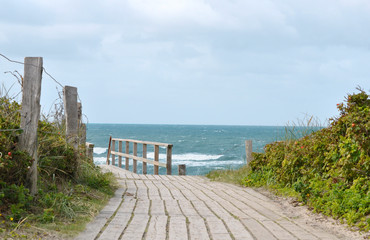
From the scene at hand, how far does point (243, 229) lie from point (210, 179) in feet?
20.7

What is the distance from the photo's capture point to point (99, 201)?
6.76 m

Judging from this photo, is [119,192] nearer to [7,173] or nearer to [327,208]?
[7,173]

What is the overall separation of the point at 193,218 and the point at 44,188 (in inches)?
91.3

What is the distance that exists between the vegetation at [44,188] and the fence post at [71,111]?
0.34 metres

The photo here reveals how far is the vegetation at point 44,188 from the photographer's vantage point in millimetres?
4949

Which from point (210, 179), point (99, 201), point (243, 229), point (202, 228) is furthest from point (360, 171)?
point (210, 179)

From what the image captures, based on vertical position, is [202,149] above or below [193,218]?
below

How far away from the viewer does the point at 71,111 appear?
830 centimetres

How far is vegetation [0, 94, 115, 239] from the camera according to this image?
4949 mm

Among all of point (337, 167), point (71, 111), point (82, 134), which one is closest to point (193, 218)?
point (337, 167)

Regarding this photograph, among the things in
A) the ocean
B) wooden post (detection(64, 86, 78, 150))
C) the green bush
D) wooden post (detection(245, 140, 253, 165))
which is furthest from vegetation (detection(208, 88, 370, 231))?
wooden post (detection(64, 86, 78, 150))

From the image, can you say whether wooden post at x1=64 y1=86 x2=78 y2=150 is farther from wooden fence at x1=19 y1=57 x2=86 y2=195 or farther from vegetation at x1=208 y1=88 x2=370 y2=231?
vegetation at x1=208 y1=88 x2=370 y2=231

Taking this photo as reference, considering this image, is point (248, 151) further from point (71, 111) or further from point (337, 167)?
point (71, 111)

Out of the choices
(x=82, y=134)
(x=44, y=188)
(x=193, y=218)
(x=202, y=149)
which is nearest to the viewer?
(x=193, y=218)
